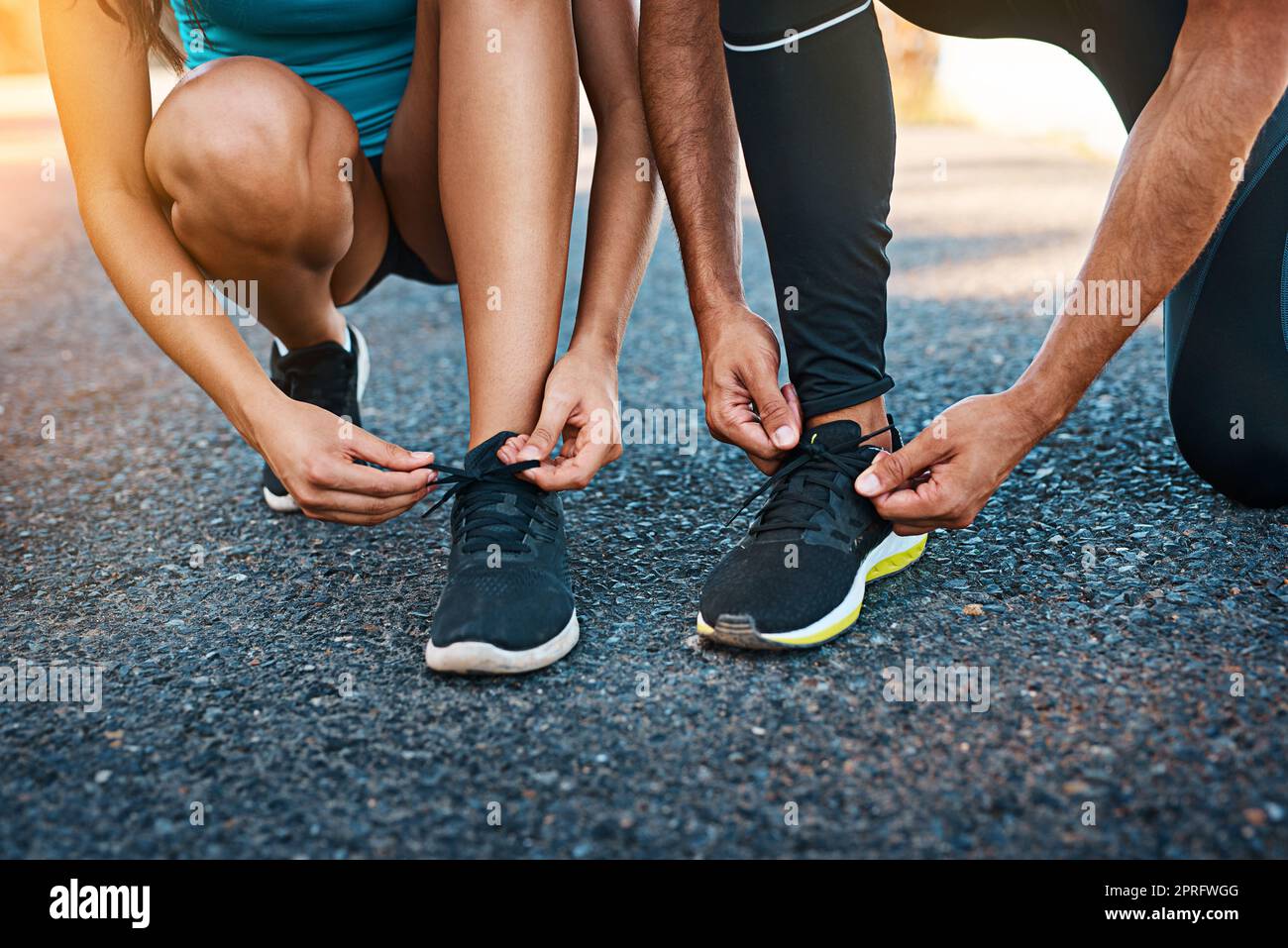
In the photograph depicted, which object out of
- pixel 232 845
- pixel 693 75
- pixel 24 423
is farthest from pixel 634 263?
pixel 24 423

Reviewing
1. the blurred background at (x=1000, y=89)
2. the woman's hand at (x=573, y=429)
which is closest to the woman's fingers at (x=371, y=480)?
the woman's hand at (x=573, y=429)

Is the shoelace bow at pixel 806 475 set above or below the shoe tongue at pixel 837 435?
below

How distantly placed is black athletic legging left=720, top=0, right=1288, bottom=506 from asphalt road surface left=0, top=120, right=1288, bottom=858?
140 mm

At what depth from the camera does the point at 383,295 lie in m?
3.20

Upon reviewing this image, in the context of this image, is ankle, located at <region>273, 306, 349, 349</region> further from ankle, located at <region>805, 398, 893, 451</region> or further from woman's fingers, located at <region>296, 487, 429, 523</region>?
ankle, located at <region>805, 398, 893, 451</region>

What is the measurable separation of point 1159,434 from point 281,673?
1403 mm

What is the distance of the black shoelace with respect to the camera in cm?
122

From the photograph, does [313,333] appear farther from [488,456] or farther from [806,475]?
[806,475]

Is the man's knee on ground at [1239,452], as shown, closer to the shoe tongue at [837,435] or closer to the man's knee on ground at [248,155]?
the shoe tongue at [837,435]

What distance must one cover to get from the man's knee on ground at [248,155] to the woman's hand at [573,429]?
1.39ft

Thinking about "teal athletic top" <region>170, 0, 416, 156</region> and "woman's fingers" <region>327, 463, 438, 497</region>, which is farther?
"teal athletic top" <region>170, 0, 416, 156</region>

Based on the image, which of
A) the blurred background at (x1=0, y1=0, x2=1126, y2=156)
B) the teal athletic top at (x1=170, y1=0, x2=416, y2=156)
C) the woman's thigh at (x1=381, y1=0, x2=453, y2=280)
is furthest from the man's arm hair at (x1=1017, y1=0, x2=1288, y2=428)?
the blurred background at (x1=0, y1=0, x2=1126, y2=156)

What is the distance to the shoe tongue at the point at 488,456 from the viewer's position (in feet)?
4.09

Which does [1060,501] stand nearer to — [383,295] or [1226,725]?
[1226,725]
